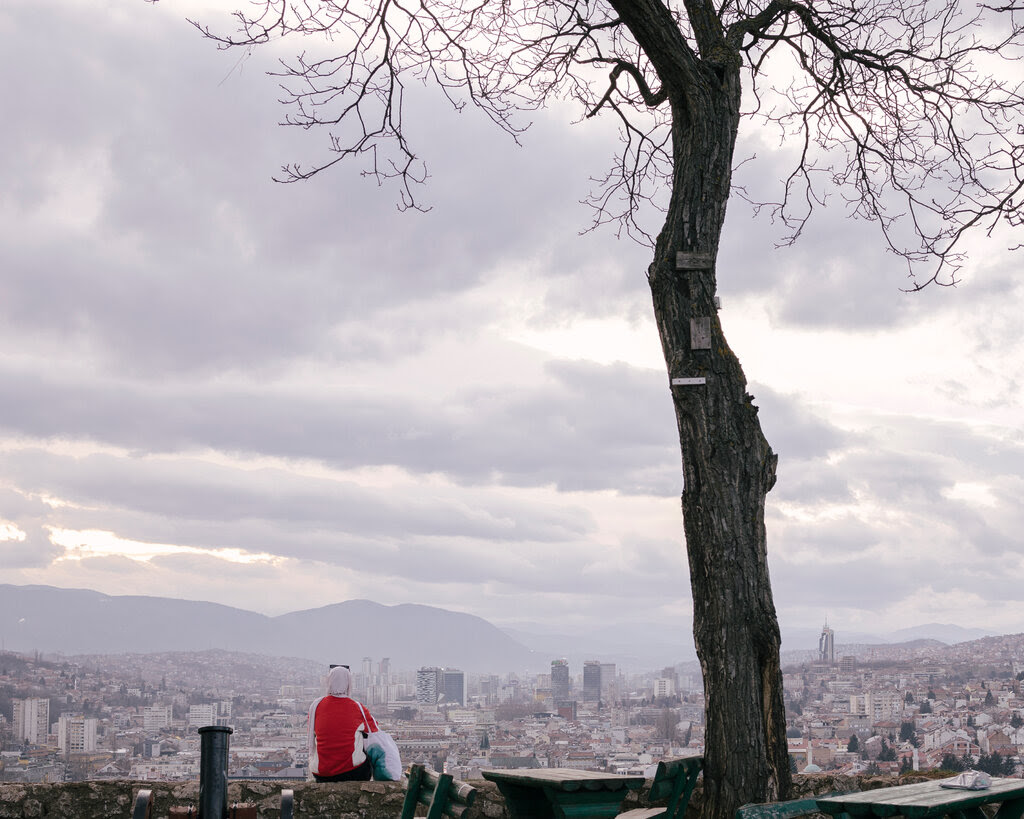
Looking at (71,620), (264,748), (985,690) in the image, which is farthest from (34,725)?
(71,620)

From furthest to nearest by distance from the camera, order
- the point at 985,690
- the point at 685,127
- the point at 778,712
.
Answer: the point at 985,690 → the point at 685,127 → the point at 778,712

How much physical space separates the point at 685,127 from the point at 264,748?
365 inches

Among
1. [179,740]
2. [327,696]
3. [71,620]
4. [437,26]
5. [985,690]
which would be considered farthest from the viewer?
[71,620]

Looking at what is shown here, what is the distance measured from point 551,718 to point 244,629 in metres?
41.6

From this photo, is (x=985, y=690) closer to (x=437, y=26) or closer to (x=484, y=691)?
(x=437, y=26)

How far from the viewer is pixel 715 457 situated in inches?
237

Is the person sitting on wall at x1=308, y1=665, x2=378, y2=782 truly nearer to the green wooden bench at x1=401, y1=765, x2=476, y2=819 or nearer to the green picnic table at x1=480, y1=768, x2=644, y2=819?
the green picnic table at x1=480, y1=768, x2=644, y2=819

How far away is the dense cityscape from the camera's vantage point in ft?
28.3

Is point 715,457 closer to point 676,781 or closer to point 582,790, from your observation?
point 676,781

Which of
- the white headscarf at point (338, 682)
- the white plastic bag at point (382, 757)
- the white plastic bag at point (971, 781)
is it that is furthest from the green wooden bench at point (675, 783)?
the white headscarf at point (338, 682)

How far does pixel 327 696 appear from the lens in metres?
7.05

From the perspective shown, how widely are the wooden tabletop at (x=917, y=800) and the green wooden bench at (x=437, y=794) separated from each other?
4.69 ft

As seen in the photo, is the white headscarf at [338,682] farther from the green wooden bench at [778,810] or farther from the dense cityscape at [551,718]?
the green wooden bench at [778,810]

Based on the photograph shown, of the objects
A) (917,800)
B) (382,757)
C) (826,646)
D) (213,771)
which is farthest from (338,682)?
(826,646)
